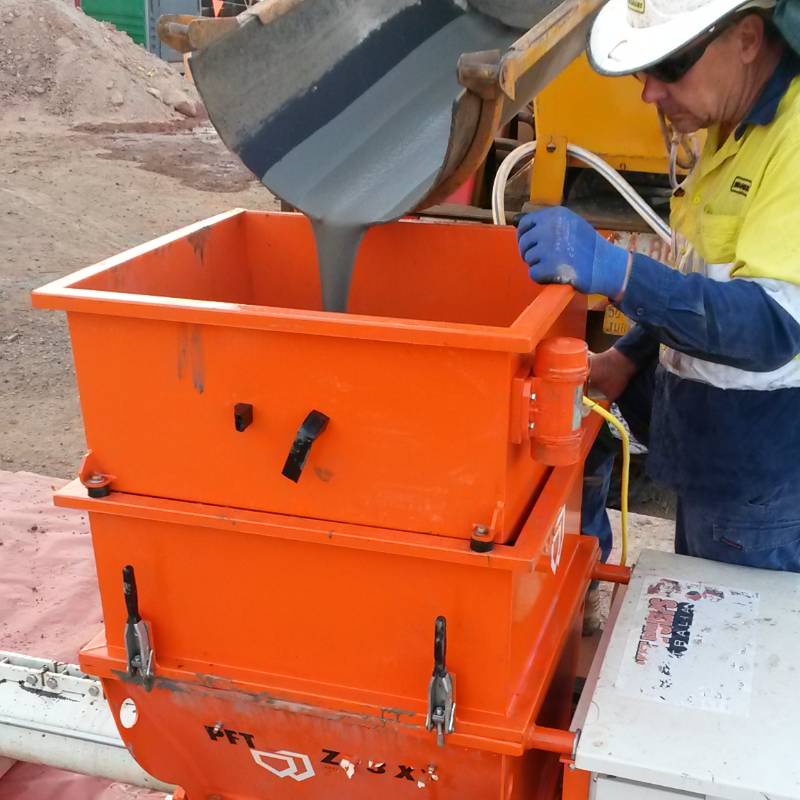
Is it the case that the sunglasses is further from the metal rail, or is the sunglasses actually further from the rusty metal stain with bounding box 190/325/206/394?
the metal rail

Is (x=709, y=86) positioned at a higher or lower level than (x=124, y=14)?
higher

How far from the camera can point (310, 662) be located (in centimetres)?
175

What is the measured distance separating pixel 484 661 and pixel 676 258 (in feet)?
3.43

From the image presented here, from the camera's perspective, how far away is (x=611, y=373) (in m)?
2.42

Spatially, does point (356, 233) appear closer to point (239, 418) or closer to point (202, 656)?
point (239, 418)

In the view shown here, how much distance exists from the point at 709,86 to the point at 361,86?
0.99 metres

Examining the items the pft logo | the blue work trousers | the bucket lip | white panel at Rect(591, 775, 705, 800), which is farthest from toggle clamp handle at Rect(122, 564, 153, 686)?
the blue work trousers

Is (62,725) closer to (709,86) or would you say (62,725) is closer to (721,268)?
(721,268)

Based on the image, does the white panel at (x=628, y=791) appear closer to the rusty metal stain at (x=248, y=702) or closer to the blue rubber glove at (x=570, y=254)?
the rusty metal stain at (x=248, y=702)

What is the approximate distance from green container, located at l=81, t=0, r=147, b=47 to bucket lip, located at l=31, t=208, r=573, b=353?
16.0 meters

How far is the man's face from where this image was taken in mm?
1776

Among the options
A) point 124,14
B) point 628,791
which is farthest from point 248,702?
point 124,14

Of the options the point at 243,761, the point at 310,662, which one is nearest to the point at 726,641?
the point at 310,662

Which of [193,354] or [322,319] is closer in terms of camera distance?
[322,319]
